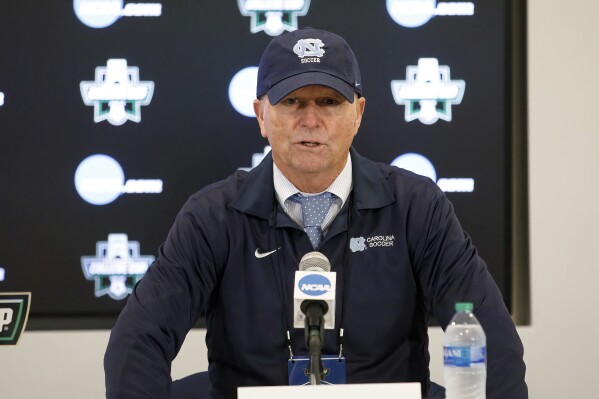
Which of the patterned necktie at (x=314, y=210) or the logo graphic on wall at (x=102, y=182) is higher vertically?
the logo graphic on wall at (x=102, y=182)

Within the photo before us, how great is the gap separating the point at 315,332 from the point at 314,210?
0.69m

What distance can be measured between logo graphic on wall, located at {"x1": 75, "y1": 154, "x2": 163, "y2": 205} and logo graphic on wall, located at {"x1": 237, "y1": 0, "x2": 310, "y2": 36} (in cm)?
78

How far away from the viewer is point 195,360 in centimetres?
371

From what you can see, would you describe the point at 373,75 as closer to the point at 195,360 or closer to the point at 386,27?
the point at 386,27

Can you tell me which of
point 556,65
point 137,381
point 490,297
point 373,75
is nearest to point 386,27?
point 373,75

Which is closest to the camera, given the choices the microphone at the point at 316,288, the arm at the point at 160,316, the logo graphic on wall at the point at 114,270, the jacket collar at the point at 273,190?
the microphone at the point at 316,288

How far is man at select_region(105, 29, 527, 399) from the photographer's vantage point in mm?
2395

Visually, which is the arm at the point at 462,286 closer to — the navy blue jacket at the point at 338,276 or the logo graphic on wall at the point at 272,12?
the navy blue jacket at the point at 338,276

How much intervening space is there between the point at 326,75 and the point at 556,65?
Result: 5.63 ft

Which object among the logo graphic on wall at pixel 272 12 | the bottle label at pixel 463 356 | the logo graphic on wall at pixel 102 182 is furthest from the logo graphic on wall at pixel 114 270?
the bottle label at pixel 463 356

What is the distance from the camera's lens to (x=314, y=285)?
6.47 feet

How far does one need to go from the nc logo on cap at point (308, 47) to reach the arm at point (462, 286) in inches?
19.7

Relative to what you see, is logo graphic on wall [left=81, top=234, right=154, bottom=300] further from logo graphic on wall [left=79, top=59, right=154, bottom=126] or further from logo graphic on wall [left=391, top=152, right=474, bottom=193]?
logo graphic on wall [left=391, top=152, right=474, bottom=193]

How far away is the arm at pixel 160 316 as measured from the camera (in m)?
2.10
